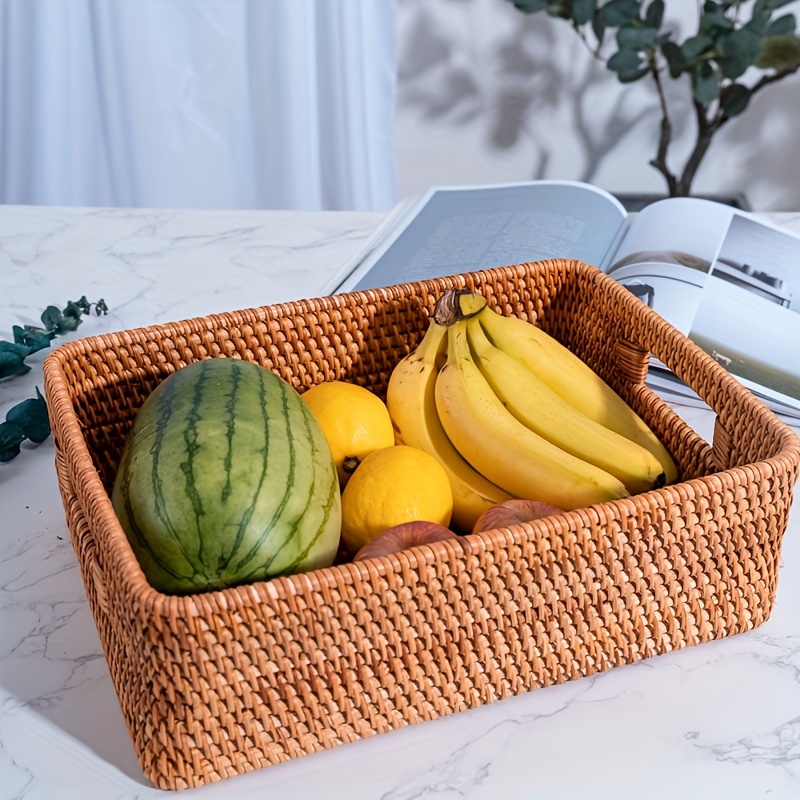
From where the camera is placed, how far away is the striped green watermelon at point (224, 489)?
1.87 feet

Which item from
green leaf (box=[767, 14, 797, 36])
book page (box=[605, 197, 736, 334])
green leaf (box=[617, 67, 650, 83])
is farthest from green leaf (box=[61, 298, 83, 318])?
green leaf (box=[767, 14, 797, 36])

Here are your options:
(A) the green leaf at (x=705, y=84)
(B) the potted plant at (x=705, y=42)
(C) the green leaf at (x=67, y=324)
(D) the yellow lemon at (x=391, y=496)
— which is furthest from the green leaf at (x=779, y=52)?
(D) the yellow lemon at (x=391, y=496)

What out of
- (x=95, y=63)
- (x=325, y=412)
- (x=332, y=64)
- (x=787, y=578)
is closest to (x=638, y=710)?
(x=787, y=578)

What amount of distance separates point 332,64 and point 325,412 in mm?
1522

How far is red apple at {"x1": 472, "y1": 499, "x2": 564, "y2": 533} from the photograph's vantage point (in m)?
0.64

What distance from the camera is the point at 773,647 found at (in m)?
0.68

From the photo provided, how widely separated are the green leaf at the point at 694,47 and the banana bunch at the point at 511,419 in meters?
1.21


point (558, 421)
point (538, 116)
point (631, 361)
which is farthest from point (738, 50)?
point (558, 421)

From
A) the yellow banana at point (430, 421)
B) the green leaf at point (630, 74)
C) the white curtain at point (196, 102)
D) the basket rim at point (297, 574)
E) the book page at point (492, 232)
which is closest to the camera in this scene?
the basket rim at point (297, 574)

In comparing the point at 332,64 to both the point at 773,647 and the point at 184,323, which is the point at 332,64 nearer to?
the point at 184,323

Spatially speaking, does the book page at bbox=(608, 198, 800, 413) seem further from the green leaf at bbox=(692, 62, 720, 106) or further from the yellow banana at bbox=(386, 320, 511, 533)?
the green leaf at bbox=(692, 62, 720, 106)

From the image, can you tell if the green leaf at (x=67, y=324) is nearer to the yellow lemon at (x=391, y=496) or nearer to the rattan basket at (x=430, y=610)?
the rattan basket at (x=430, y=610)

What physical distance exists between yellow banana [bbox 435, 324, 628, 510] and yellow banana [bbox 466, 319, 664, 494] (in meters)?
0.01

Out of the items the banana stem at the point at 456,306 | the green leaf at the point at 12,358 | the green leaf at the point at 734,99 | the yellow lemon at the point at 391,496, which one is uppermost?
the banana stem at the point at 456,306
